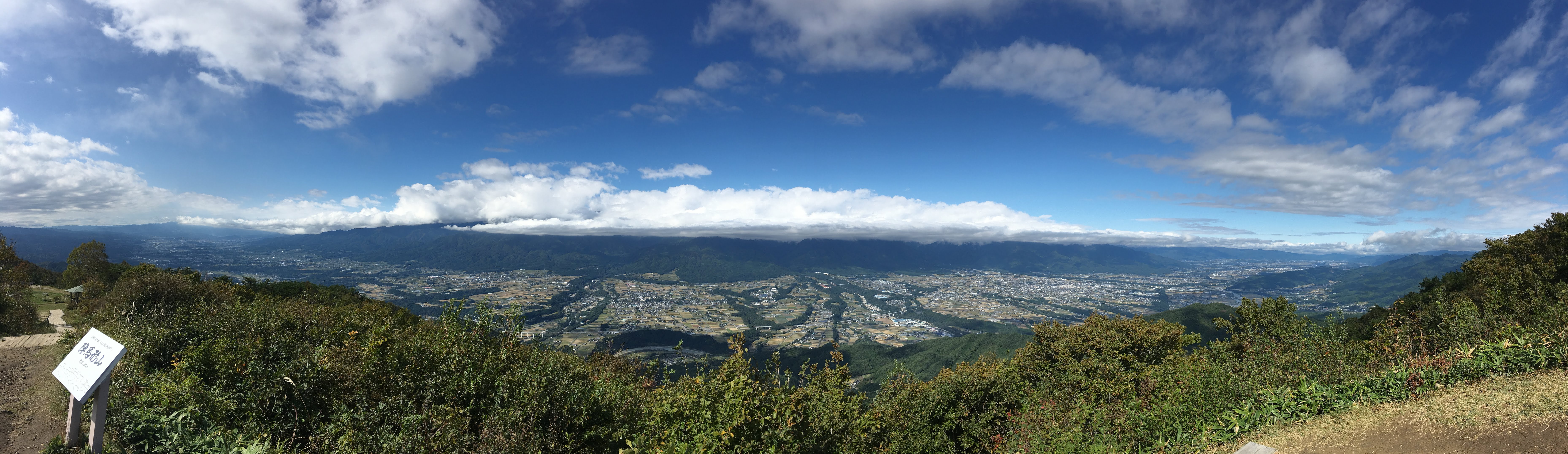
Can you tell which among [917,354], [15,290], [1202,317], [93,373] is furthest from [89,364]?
[1202,317]

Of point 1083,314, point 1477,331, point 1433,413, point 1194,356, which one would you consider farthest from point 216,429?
point 1083,314

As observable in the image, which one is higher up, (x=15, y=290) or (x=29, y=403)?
(x=15, y=290)

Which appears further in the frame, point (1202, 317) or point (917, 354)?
point (917, 354)

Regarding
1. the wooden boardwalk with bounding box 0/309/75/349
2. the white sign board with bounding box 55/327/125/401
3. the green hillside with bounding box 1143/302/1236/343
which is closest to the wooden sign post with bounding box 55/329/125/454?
the white sign board with bounding box 55/327/125/401

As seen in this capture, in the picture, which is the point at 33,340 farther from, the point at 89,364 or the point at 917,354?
the point at 917,354

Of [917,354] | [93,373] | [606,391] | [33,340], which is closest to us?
[93,373]
